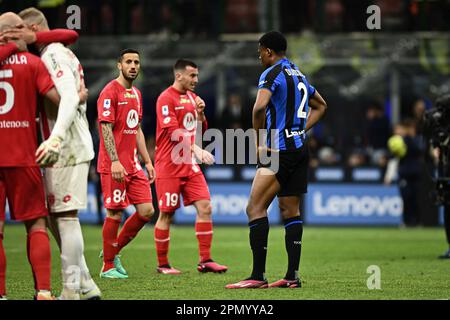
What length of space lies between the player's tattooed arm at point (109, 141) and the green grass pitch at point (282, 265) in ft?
4.60

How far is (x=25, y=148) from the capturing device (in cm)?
860

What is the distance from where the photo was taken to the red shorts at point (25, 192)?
855 centimetres

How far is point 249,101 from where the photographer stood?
89.2ft

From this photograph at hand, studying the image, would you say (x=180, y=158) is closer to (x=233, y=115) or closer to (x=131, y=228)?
(x=131, y=228)

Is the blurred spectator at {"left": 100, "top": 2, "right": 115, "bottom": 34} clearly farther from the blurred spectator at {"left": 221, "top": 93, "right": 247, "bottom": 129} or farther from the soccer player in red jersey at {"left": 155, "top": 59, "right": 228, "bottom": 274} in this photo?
the soccer player in red jersey at {"left": 155, "top": 59, "right": 228, "bottom": 274}

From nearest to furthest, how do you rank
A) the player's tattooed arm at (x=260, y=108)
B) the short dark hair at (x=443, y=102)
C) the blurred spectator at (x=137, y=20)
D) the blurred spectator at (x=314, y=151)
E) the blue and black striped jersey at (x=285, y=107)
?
the player's tattooed arm at (x=260, y=108), the blue and black striped jersey at (x=285, y=107), the short dark hair at (x=443, y=102), the blurred spectator at (x=314, y=151), the blurred spectator at (x=137, y=20)

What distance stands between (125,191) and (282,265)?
2.48 m

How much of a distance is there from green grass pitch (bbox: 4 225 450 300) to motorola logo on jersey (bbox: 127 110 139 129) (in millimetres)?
1776

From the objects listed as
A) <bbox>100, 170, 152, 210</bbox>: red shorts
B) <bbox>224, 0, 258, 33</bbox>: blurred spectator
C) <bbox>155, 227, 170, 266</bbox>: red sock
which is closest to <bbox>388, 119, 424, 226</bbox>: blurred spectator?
<bbox>224, 0, 258, 33</bbox>: blurred spectator

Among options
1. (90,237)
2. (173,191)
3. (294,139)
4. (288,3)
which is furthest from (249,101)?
(294,139)

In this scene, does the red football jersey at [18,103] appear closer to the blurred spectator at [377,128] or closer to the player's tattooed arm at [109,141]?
the player's tattooed arm at [109,141]

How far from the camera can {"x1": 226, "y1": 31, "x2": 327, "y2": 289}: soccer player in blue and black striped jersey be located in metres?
10.4

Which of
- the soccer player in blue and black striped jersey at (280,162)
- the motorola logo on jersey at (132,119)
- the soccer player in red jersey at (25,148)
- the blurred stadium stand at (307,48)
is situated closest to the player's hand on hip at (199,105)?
the motorola logo on jersey at (132,119)

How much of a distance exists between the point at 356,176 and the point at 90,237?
686cm
